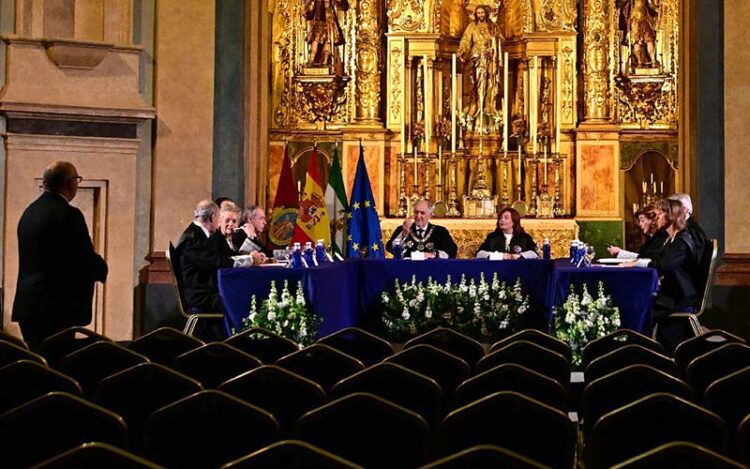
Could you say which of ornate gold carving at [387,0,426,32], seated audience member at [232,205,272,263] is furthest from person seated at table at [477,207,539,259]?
ornate gold carving at [387,0,426,32]

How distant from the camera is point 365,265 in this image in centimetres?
1036

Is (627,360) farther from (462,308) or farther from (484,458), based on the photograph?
(462,308)

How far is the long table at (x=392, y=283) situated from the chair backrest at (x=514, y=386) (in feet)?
14.6

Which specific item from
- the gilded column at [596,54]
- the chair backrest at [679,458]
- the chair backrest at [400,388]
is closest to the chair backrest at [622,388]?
the chair backrest at [400,388]

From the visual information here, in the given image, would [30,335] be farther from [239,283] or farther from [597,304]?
[597,304]

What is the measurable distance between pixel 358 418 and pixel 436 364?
1530 mm

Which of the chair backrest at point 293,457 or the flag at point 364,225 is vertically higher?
the flag at point 364,225

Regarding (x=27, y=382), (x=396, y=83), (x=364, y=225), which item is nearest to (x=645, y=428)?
(x=27, y=382)

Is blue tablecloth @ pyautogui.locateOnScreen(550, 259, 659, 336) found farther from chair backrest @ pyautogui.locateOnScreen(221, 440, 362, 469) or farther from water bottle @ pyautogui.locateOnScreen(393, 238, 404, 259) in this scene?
chair backrest @ pyautogui.locateOnScreen(221, 440, 362, 469)

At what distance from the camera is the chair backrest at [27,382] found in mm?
4473

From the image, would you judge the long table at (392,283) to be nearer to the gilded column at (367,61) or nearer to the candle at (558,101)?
the candle at (558,101)

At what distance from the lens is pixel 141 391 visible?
14.6 ft

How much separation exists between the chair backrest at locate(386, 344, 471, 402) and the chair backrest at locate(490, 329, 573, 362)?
766 mm

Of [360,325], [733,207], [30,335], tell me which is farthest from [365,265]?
[733,207]
